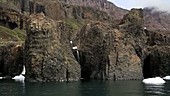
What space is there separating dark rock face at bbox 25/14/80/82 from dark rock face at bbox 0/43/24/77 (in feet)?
78.2

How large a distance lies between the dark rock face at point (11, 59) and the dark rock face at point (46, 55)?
78.2ft

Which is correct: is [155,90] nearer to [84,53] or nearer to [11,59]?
[84,53]

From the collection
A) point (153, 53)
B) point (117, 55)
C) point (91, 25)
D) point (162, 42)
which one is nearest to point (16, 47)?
point (91, 25)

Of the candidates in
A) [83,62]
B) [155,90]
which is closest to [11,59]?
[83,62]

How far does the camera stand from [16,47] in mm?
144250

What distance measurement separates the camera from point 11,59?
470 feet

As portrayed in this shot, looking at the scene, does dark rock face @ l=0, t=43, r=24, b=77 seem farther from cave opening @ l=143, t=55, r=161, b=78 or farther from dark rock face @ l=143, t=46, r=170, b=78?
dark rock face @ l=143, t=46, r=170, b=78

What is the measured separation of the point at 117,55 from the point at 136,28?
54.1 ft

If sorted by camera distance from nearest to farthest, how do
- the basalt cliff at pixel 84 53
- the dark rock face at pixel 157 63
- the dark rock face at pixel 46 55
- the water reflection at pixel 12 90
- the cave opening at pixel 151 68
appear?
the water reflection at pixel 12 90 < the dark rock face at pixel 46 55 < the basalt cliff at pixel 84 53 < the dark rock face at pixel 157 63 < the cave opening at pixel 151 68

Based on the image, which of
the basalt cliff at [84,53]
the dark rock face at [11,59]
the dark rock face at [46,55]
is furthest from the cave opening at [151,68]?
the dark rock face at [11,59]

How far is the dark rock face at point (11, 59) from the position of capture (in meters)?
140

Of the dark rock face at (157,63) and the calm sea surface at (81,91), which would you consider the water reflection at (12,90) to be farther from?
the dark rock face at (157,63)

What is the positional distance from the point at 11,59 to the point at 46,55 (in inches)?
1379

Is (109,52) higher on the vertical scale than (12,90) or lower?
higher
